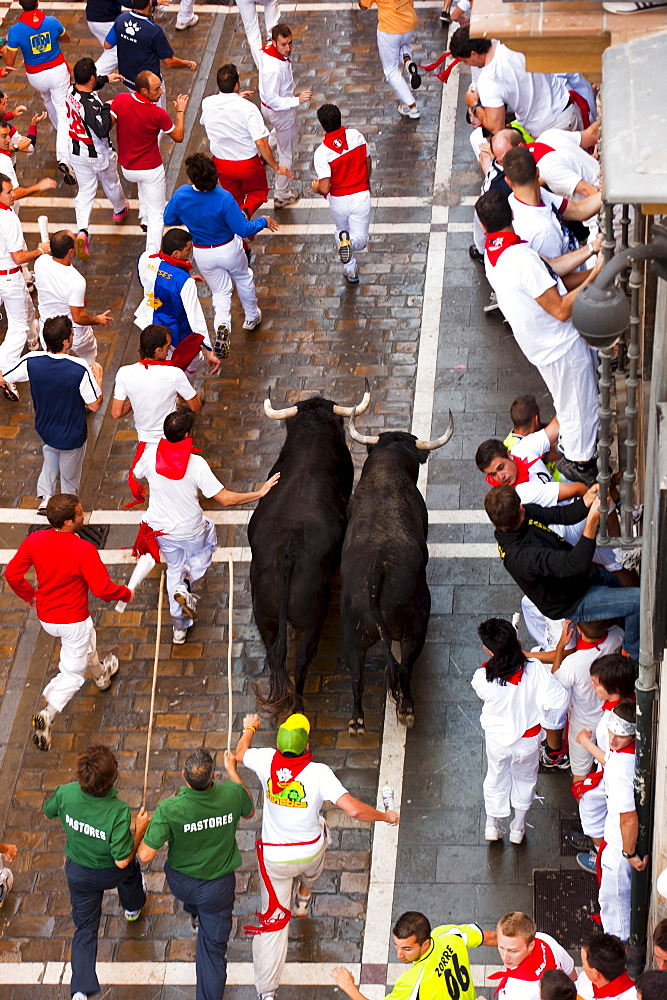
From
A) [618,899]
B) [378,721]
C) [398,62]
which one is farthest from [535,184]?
[398,62]

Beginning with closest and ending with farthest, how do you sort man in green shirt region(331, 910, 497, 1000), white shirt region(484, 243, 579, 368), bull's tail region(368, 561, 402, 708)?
man in green shirt region(331, 910, 497, 1000) < white shirt region(484, 243, 579, 368) < bull's tail region(368, 561, 402, 708)

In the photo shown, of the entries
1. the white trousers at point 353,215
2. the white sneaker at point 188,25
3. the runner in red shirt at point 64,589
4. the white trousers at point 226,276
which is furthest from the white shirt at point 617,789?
the white sneaker at point 188,25

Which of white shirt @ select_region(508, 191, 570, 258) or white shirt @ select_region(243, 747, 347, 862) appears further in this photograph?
white shirt @ select_region(508, 191, 570, 258)

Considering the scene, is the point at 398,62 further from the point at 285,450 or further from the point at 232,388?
the point at 285,450

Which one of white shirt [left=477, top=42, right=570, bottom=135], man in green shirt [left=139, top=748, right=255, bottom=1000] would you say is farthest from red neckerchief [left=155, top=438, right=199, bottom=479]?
white shirt [left=477, top=42, right=570, bottom=135]

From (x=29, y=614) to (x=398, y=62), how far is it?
8.33 m

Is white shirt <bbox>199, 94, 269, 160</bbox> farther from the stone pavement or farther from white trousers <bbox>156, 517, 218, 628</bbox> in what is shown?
white trousers <bbox>156, 517, 218, 628</bbox>

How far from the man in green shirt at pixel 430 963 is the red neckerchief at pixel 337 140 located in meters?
8.46

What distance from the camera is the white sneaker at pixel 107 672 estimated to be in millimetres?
10773

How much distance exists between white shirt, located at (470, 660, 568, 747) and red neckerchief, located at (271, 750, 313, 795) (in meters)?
1.22

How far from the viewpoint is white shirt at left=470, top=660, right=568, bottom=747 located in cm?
855

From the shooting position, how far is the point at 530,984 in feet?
23.3

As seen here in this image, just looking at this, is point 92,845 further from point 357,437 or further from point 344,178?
point 344,178

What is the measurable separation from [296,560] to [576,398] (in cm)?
239
